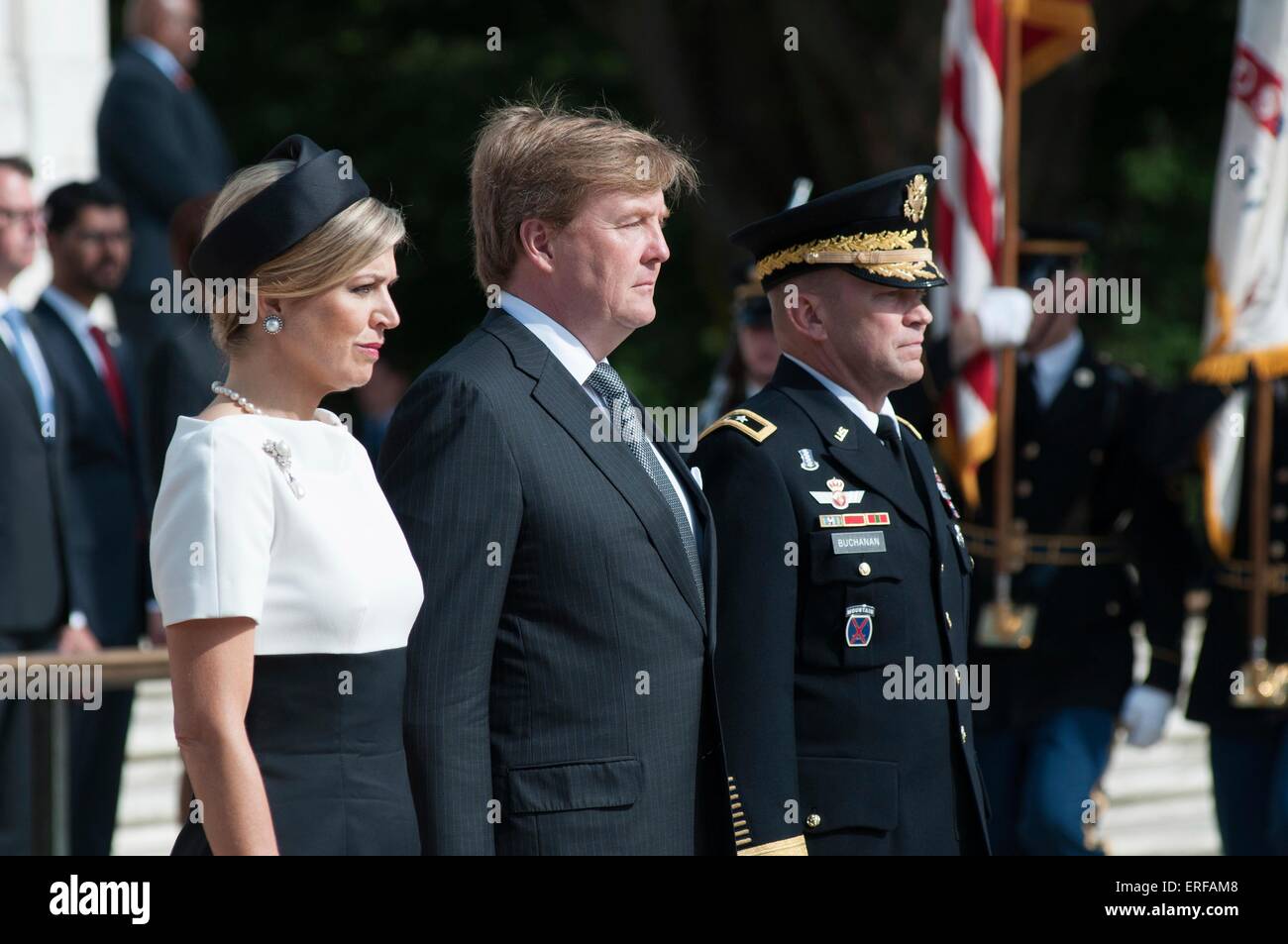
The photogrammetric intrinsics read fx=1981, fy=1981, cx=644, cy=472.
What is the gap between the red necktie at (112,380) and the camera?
6023mm

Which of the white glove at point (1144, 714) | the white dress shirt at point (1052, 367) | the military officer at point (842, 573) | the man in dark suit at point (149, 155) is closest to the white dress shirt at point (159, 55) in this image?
the man in dark suit at point (149, 155)

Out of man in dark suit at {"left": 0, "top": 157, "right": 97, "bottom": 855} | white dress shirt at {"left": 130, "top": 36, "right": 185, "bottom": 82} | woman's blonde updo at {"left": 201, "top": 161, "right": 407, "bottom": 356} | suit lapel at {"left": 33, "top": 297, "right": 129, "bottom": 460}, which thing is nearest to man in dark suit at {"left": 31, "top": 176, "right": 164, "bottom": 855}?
suit lapel at {"left": 33, "top": 297, "right": 129, "bottom": 460}

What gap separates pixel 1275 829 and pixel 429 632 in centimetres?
353

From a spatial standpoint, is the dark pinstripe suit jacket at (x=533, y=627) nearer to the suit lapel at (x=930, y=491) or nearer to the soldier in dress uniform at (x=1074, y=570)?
the suit lapel at (x=930, y=491)

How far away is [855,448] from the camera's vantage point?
3684 millimetres

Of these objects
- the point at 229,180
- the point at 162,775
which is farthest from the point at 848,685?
the point at 162,775

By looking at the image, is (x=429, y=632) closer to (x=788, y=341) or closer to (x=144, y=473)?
(x=788, y=341)

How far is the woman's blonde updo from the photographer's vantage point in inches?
112

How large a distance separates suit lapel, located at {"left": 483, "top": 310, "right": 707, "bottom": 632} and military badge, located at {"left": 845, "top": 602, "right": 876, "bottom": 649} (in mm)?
450

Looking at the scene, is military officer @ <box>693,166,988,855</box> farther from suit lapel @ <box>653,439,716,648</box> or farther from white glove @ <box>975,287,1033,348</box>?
white glove @ <box>975,287,1033,348</box>

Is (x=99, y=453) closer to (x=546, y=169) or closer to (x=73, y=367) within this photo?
(x=73, y=367)

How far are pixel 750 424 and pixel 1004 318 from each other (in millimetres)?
2425
